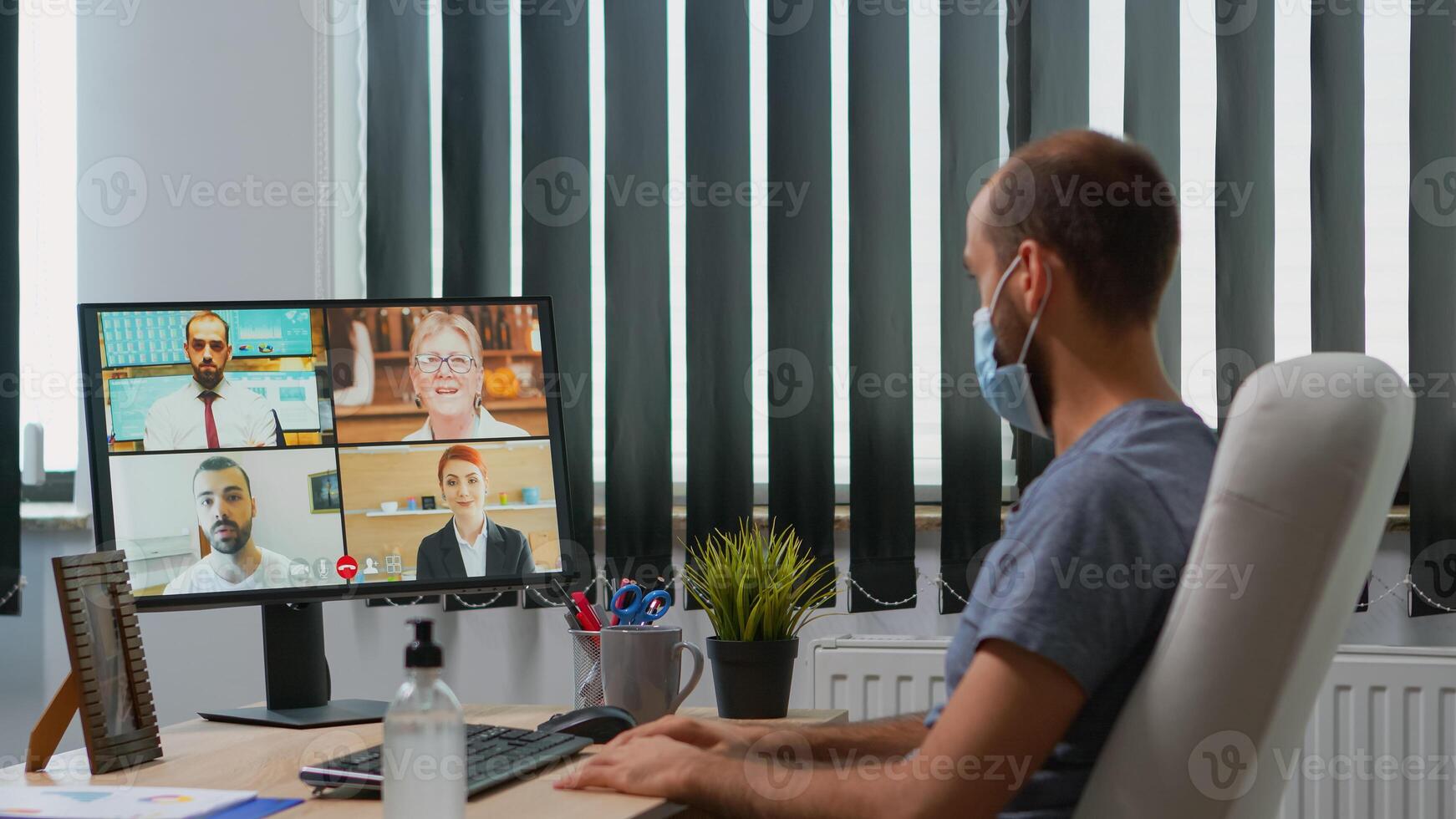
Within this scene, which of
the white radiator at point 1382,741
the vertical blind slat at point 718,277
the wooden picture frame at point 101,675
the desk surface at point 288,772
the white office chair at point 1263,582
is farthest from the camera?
the vertical blind slat at point 718,277

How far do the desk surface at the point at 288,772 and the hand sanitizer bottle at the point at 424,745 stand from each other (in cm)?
7

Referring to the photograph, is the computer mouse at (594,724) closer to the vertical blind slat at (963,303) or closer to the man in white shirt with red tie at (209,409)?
the man in white shirt with red tie at (209,409)

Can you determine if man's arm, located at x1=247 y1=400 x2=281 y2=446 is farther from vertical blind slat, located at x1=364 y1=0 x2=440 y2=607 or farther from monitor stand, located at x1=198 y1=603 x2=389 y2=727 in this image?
vertical blind slat, located at x1=364 y1=0 x2=440 y2=607

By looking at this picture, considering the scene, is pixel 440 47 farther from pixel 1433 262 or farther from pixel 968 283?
pixel 1433 262

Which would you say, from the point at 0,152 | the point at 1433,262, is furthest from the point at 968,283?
the point at 0,152

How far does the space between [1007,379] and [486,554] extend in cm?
63

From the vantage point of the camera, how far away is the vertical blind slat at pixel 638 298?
6.38 ft

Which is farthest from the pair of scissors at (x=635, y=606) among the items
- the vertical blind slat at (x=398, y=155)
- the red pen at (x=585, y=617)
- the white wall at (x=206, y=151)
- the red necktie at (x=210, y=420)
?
the white wall at (x=206, y=151)

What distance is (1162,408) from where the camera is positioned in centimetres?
92

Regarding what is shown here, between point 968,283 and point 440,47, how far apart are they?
3.39 ft

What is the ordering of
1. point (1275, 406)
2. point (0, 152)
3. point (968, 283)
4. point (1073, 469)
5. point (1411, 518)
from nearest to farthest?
1. point (1275, 406)
2. point (1073, 469)
3. point (1411, 518)
4. point (968, 283)
5. point (0, 152)

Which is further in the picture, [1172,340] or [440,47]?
[440,47]

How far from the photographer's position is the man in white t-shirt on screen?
126cm

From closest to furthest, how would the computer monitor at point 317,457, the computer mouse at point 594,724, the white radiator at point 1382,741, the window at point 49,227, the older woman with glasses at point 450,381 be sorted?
the computer mouse at point 594,724 < the computer monitor at point 317,457 < the older woman with glasses at point 450,381 < the white radiator at point 1382,741 < the window at point 49,227
